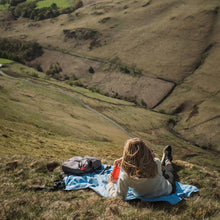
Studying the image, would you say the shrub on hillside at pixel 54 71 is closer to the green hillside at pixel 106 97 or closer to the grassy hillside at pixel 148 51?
the green hillside at pixel 106 97

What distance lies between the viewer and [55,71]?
129 meters

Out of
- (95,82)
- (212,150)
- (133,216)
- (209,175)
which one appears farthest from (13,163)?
(95,82)

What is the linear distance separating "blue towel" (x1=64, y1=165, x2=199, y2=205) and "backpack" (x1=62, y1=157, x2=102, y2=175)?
0.76ft

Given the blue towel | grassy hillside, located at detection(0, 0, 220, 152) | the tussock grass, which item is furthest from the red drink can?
grassy hillside, located at detection(0, 0, 220, 152)

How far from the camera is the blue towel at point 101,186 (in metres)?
7.25

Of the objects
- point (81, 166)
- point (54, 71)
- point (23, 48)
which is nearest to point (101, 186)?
point (81, 166)

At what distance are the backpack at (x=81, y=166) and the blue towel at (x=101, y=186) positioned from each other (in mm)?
230

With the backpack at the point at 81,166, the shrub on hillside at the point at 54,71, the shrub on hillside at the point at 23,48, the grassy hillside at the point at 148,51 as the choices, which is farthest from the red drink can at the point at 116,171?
the shrub on hillside at the point at 23,48

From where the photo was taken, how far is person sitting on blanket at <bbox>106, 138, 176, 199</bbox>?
6430mm

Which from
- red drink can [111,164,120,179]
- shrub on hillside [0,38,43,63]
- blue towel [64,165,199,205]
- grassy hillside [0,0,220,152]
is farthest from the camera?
shrub on hillside [0,38,43,63]

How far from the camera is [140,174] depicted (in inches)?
259

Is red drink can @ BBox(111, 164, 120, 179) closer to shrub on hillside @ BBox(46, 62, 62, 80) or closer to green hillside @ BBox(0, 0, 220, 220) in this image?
green hillside @ BBox(0, 0, 220, 220)

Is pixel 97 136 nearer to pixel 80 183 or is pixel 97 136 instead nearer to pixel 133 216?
pixel 80 183

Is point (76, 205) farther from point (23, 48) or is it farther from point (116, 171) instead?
point (23, 48)
